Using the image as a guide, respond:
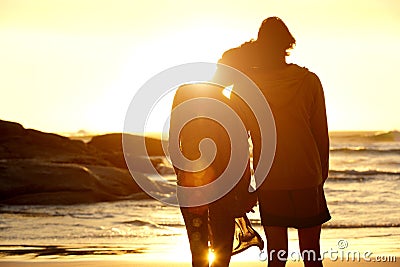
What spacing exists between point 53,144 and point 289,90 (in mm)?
Result: 18648

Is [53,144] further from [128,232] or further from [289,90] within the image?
[289,90]

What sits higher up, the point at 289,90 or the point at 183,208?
the point at 289,90

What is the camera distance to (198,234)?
6.60 m

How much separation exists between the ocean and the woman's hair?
14.7 ft

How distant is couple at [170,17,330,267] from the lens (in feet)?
20.5

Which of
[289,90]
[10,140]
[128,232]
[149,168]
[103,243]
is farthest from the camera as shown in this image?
[149,168]

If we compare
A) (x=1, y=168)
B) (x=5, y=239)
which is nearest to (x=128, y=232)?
(x=5, y=239)

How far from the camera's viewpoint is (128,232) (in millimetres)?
13688

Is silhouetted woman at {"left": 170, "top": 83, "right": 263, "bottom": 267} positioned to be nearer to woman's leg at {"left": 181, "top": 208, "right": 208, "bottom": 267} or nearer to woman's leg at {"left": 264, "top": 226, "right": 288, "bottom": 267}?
woman's leg at {"left": 181, "top": 208, "right": 208, "bottom": 267}

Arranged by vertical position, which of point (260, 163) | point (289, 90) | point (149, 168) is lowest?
point (149, 168)

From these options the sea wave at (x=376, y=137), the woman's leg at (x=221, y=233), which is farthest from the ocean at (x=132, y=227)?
the sea wave at (x=376, y=137)

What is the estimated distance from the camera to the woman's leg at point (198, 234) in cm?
658

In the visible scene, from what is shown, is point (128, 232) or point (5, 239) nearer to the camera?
point (5, 239)

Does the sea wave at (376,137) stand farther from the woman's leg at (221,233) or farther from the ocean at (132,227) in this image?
the woman's leg at (221,233)
